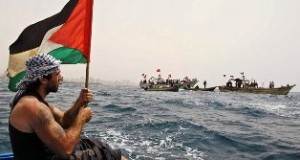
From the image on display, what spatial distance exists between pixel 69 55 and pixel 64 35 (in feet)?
0.95

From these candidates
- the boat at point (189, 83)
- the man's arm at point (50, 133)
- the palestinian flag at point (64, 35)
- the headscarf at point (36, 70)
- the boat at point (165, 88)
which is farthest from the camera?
the boat at point (189, 83)

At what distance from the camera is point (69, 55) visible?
4715 millimetres

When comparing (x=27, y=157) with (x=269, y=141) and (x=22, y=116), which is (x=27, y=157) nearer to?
(x=22, y=116)

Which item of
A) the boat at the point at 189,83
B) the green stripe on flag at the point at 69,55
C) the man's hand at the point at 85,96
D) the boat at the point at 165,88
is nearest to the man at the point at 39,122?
the man's hand at the point at 85,96

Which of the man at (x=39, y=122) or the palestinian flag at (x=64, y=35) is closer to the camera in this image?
the man at (x=39, y=122)

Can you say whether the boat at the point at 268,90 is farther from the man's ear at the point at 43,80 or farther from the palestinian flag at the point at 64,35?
the man's ear at the point at 43,80

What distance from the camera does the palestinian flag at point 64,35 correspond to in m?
4.54

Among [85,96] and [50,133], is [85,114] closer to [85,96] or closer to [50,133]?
[85,96]

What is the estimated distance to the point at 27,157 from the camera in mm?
3311

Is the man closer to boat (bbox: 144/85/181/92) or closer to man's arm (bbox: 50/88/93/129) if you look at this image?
man's arm (bbox: 50/88/93/129)

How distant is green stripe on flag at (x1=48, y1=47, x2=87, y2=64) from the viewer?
4.66 meters

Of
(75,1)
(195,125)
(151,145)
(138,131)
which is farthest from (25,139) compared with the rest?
(195,125)

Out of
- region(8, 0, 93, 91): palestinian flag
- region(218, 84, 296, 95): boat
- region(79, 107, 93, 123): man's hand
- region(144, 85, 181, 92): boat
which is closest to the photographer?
region(79, 107, 93, 123): man's hand

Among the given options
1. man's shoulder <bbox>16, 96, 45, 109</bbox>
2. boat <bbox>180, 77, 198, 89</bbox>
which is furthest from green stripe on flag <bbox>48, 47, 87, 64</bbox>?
boat <bbox>180, 77, 198, 89</bbox>
